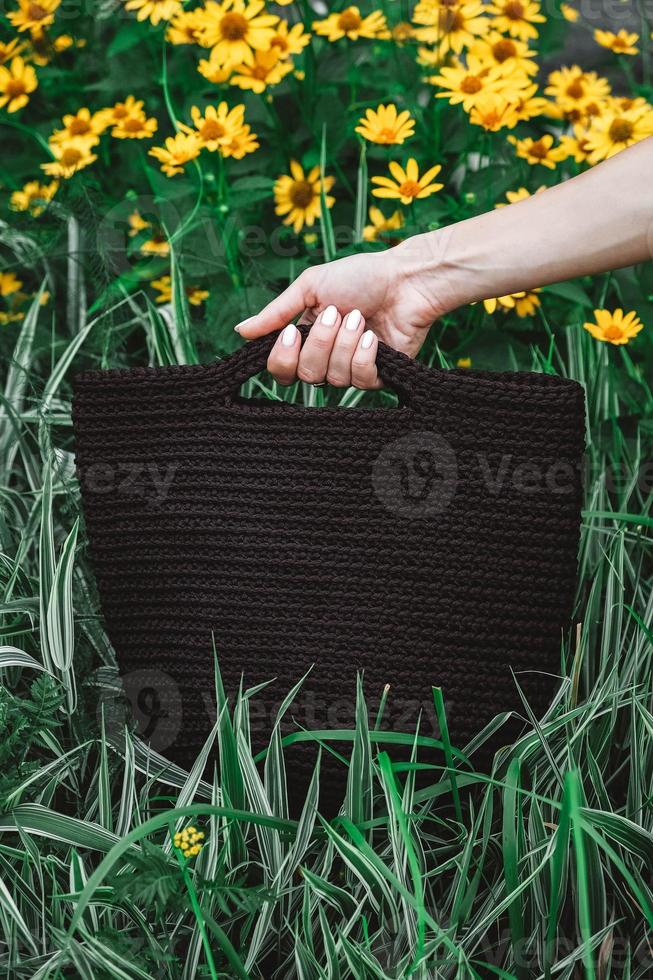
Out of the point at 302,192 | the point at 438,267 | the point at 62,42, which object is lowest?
the point at 438,267

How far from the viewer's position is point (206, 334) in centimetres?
122

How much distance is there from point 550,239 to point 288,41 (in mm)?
581

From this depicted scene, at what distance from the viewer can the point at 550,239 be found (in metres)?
0.89

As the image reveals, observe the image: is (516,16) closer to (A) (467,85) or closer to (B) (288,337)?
(A) (467,85)

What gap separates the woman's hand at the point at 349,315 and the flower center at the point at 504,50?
499mm

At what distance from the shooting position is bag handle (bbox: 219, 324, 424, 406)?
86cm

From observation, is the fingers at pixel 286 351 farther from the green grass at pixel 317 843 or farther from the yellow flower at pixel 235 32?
the yellow flower at pixel 235 32

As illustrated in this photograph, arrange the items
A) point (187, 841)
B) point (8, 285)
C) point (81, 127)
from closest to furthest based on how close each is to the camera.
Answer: point (187, 841), point (81, 127), point (8, 285)

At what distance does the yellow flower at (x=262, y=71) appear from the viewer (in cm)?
117

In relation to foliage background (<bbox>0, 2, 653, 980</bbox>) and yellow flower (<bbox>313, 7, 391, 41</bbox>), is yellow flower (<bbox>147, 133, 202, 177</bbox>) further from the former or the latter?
yellow flower (<bbox>313, 7, 391, 41</bbox>)

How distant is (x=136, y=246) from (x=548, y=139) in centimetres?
66

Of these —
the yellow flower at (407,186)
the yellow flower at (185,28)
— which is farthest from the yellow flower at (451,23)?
the yellow flower at (185,28)

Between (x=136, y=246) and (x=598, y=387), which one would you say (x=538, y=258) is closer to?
(x=598, y=387)

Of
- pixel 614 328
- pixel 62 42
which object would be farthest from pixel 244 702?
pixel 62 42
